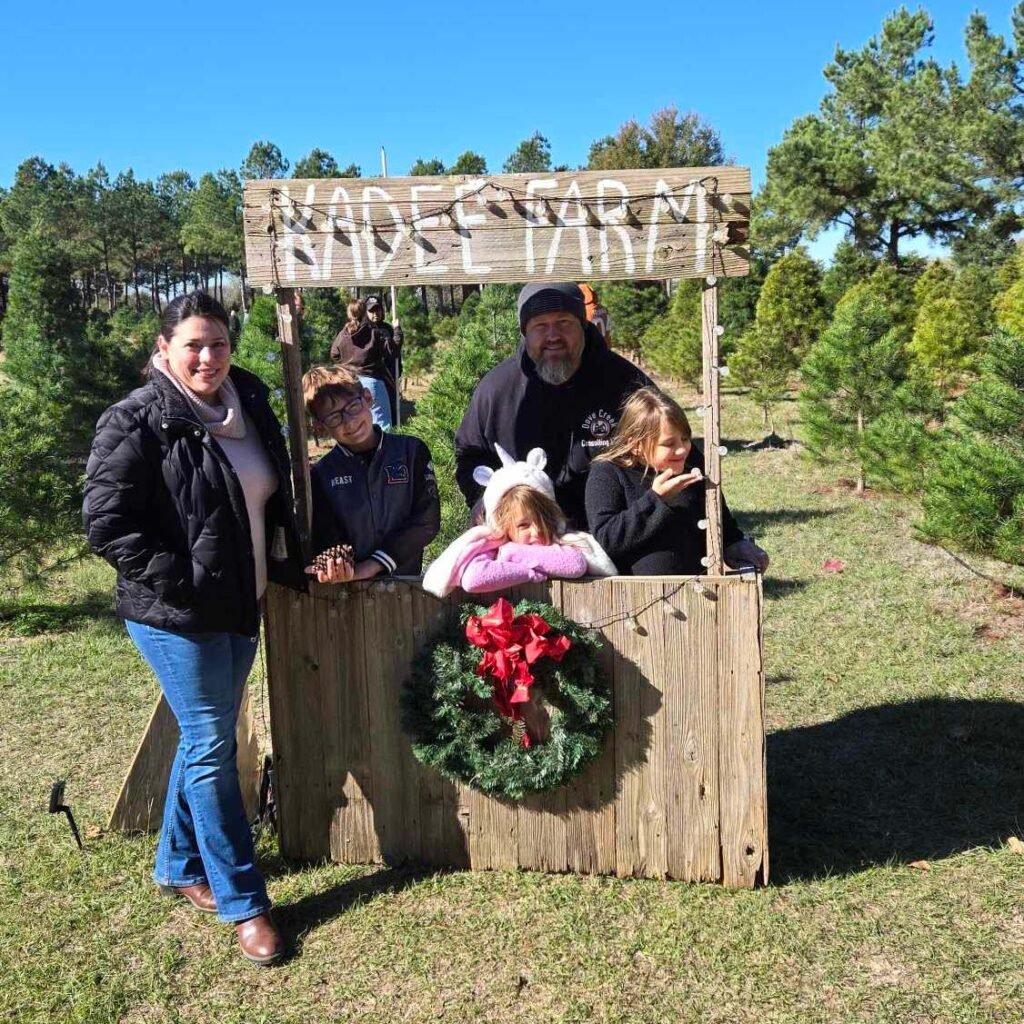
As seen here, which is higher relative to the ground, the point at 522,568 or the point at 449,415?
the point at 449,415

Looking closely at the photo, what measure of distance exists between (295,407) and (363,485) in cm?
33

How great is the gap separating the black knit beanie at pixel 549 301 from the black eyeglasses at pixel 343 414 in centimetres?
63

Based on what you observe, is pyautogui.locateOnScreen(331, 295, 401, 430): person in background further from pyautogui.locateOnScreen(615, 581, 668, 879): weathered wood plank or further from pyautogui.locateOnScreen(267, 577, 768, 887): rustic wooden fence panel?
pyautogui.locateOnScreen(615, 581, 668, 879): weathered wood plank

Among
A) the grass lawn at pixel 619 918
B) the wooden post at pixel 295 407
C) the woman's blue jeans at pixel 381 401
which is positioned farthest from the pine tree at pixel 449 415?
the wooden post at pixel 295 407

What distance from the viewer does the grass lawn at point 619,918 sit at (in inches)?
98.5

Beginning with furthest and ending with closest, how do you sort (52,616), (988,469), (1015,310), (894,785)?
(1015,310) → (52,616) → (988,469) → (894,785)

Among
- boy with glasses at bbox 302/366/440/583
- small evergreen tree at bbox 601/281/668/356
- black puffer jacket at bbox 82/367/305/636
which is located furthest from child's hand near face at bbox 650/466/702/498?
small evergreen tree at bbox 601/281/668/356

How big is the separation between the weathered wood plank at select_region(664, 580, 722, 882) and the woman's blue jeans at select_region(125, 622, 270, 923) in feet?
4.18

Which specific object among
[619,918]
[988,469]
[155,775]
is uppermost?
[988,469]

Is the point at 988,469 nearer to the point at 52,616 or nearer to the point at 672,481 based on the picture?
the point at 672,481

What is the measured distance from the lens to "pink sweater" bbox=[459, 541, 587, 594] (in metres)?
2.90

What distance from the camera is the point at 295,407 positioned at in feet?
9.73

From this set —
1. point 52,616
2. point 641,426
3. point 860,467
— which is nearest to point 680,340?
point 860,467

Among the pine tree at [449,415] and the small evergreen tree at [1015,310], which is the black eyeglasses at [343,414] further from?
the small evergreen tree at [1015,310]
